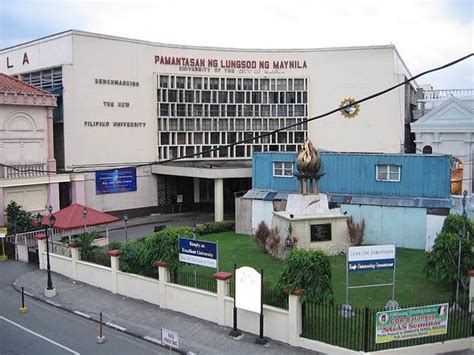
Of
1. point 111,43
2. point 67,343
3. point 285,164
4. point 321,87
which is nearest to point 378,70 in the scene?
point 321,87

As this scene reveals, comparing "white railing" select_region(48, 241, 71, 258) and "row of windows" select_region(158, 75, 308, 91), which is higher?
"row of windows" select_region(158, 75, 308, 91)

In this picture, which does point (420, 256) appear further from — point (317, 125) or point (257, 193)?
point (317, 125)

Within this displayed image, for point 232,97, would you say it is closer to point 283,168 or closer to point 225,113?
point 225,113

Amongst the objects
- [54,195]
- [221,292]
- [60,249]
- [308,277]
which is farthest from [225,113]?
[308,277]

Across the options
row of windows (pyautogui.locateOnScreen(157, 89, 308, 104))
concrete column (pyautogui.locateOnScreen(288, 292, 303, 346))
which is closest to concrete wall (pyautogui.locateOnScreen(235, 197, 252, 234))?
row of windows (pyautogui.locateOnScreen(157, 89, 308, 104))

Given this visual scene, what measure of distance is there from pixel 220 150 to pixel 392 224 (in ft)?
59.7

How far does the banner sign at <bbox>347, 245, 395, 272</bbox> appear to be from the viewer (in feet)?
50.6

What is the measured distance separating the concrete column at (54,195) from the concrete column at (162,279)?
1788 cm

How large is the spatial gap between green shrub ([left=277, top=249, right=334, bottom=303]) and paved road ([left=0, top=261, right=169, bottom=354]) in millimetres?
3946

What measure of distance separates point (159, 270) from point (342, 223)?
9.73 meters

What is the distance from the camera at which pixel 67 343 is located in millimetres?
15164

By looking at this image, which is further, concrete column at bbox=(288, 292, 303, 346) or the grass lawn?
the grass lawn

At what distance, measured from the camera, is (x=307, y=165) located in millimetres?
23469

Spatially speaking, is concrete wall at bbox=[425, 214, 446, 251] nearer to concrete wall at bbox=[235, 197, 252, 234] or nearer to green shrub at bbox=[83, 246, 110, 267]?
concrete wall at bbox=[235, 197, 252, 234]
